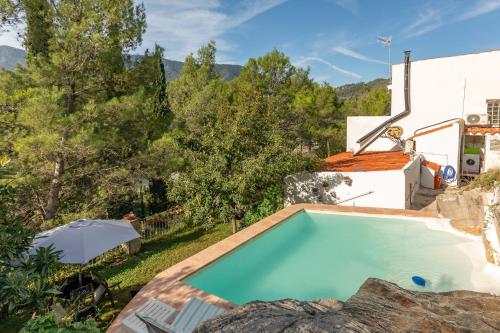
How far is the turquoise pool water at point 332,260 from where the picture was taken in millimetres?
9273

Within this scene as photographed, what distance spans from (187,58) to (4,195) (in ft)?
116

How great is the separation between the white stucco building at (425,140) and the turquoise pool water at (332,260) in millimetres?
2418

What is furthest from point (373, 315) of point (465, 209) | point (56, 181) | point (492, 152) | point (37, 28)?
point (492, 152)

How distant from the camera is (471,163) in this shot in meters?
21.1

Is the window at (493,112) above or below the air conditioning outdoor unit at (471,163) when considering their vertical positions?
above

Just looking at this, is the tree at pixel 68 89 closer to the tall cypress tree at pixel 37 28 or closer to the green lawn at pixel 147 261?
the tall cypress tree at pixel 37 28

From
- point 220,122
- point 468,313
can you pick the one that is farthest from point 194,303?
point 220,122

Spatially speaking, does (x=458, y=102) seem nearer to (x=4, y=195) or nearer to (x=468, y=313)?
(x=468, y=313)

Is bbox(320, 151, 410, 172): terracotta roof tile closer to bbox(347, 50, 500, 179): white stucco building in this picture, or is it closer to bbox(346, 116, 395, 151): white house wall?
bbox(347, 50, 500, 179): white stucco building

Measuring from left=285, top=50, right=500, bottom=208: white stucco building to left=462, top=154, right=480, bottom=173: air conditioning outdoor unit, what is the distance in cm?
6

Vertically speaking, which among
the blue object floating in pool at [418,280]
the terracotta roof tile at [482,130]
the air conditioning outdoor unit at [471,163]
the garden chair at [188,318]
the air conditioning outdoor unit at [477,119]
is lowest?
the blue object floating in pool at [418,280]

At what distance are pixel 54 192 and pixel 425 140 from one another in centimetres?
2146

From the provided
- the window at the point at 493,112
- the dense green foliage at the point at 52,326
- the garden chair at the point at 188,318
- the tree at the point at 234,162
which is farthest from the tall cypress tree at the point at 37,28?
the window at the point at 493,112

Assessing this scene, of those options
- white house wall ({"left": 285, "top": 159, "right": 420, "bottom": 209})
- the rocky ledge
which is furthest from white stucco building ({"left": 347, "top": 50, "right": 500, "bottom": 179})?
the rocky ledge
